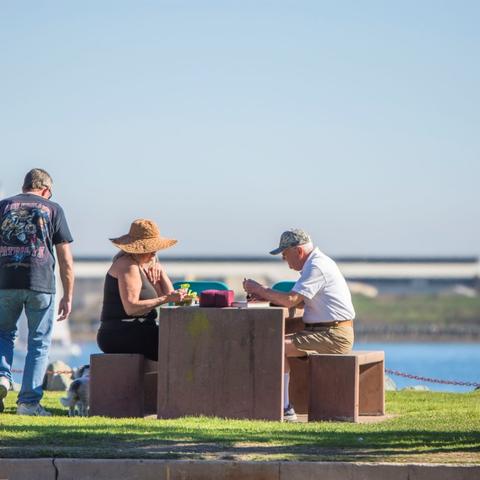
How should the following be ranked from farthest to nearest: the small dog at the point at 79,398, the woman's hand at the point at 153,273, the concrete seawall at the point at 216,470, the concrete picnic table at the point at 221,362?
the small dog at the point at 79,398
the woman's hand at the point at 153,273
the concrete picnic table at the point at 221,362
the concrete seawall at the point at 216,470

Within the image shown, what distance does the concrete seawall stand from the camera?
7.86 meters

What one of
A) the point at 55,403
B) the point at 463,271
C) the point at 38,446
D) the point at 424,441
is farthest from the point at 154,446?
the point at 463,271

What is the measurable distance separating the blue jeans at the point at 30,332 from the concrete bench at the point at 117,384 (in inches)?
16.8

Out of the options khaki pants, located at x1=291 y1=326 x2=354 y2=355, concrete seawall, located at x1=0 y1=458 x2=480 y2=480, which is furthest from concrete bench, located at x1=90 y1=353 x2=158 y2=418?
concrete seawall, located at x1=0 y1=458 x2=480 y2=480

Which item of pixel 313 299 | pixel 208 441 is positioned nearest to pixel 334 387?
pixel 313 299

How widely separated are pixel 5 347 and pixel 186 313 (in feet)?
4.92

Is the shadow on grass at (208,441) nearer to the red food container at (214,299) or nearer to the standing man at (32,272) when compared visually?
the red food container at (214,299)

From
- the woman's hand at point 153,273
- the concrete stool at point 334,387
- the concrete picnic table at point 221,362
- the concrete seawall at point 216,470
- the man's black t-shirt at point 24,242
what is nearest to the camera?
the concrete seawall at point 216,470

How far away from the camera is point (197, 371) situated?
10320mm

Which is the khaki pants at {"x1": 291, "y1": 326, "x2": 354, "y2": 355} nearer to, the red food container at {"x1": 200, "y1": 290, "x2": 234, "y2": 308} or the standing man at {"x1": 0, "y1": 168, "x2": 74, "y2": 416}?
the red food container at {"x1": 200, "y1": 290, "x2": 234, "y2": 308}

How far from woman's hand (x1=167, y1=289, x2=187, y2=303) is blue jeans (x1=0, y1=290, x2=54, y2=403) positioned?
36.3 inches

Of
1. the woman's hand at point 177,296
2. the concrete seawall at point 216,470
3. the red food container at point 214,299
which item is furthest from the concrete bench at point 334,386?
the concrete seawall at point 216,470

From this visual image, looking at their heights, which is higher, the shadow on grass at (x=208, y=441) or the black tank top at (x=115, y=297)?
the black tank top at (x=115, y=297)

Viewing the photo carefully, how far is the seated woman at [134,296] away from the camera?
10.7 meters
